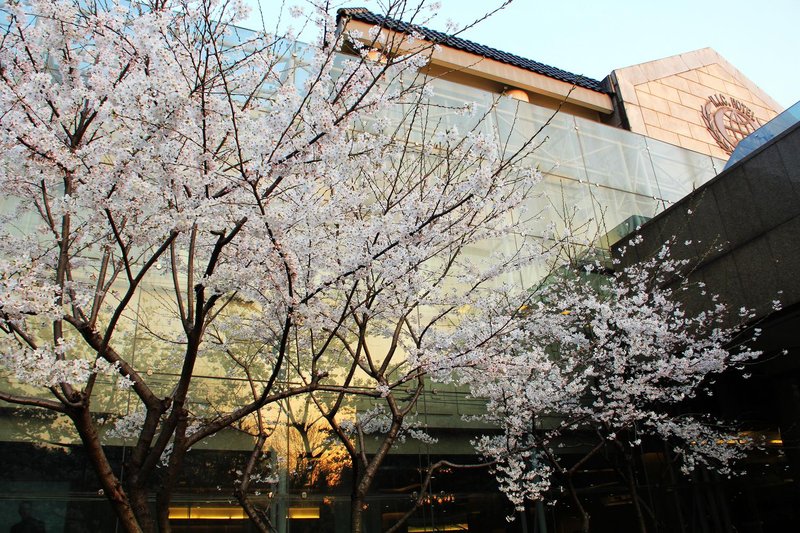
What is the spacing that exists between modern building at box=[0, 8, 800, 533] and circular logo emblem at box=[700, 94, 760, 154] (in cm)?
5

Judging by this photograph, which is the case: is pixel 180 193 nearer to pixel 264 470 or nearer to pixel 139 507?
pixel 139 507

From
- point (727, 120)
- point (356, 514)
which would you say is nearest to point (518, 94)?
point (727, 120)

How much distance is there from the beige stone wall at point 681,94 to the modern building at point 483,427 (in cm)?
5

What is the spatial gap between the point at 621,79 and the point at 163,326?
1554cm

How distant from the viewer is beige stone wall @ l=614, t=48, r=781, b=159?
61.7 ft

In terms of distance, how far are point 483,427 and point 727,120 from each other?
52.1ft

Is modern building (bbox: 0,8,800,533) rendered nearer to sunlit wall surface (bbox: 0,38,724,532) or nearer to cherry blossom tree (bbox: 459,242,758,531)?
sunlit wall surface (bbox: 0,38,724,532)

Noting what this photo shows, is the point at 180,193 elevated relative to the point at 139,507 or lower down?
elevated

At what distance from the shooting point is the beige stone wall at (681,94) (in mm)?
18797

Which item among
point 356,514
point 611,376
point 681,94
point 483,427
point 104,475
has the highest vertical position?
point 681,94

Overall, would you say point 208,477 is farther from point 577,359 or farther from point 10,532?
point 577,359

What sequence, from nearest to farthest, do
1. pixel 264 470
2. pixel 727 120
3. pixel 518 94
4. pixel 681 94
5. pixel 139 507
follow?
1. pixel 139 507
2. pixel 264 470
3. pixel 518 94
4. pixel 681 94
5. pixel 727 120

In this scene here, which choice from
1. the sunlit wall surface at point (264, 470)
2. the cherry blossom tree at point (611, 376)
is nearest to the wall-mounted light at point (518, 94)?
the sunlit wall surface at point (264, 470)

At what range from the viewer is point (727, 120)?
20.9 metres
